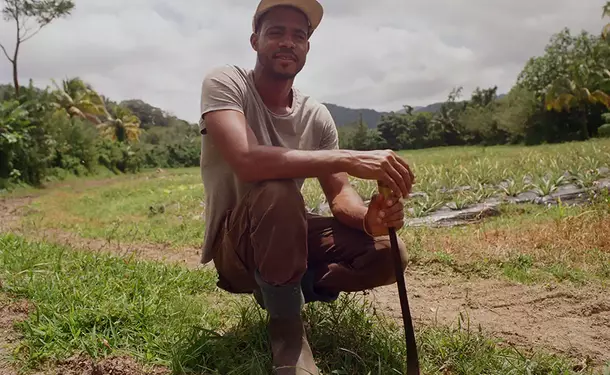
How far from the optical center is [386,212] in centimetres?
165

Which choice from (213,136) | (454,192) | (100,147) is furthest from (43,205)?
(100,147)

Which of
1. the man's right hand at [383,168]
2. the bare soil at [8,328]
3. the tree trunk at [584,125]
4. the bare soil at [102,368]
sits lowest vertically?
the bare soil at [102,368]

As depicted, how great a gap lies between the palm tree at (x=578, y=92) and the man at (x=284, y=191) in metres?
27.6

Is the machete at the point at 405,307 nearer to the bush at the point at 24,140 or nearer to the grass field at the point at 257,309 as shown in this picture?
the grass field at the point at 257,309

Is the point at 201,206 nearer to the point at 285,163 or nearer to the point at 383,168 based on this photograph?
the point at 285,163

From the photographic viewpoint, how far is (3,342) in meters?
1.74

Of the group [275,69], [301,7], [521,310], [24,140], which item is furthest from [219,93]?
[24,140]

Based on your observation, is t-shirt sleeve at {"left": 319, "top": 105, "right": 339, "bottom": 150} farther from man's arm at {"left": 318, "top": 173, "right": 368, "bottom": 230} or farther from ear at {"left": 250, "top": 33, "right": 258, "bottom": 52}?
ear at {"left": 250, "top": 33, "right": 258, "bottom": 52}

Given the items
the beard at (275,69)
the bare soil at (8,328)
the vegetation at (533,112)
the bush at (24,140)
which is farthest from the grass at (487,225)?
the vegetation at (533,112)

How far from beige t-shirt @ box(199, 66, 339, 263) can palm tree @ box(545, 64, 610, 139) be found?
2765 centimetres

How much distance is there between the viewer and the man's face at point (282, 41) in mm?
1851

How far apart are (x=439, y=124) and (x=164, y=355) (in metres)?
40.4

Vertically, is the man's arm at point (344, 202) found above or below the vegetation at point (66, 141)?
below

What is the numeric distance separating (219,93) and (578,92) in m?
28.9
